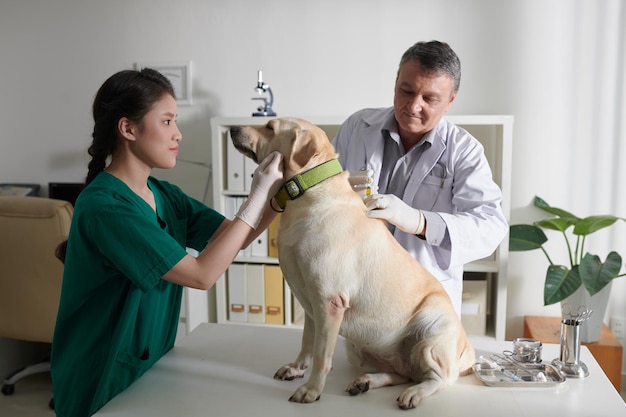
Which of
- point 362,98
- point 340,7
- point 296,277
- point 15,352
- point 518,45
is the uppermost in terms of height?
point 340,7

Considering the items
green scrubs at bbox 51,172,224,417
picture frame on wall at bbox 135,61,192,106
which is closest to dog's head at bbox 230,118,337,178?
green scrubs at bbox 51,172,224,417

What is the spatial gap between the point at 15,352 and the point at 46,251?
37.4 inches

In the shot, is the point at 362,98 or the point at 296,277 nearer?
the point at 296,277

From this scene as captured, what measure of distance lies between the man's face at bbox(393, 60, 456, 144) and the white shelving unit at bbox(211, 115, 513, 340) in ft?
3.24

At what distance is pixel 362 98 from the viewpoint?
307cm

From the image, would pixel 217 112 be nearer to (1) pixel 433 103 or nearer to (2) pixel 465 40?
(2) pixel 465 40

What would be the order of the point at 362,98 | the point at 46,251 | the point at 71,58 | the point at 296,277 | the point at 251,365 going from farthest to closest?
1. the point at 71,58
2. the point at 362,98
3. the point at 46,251
4. the point at 251,365
5. the point at 296,277

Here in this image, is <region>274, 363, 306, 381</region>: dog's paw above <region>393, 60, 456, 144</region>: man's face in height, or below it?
below

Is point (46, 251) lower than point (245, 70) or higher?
lower

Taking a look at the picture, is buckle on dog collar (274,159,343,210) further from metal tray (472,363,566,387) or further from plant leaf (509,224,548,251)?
plant leaf (509,224,548,251)

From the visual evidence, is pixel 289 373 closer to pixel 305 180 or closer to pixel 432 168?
pixel 305 180

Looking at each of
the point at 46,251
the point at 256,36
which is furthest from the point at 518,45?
the point at 46,251

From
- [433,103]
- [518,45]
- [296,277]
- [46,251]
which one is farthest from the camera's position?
[518,45]

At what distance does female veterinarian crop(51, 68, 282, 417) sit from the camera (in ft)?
4.11
